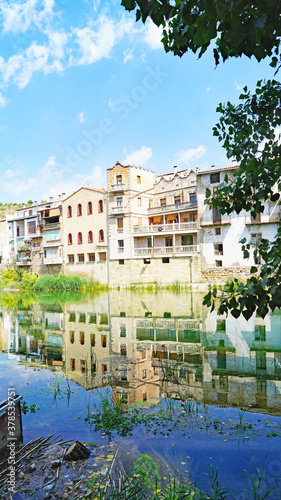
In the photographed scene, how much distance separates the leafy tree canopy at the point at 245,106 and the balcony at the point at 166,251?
87.2 ft

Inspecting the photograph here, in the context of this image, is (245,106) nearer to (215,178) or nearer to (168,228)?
(215,178)

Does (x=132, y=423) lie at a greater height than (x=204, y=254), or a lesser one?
lesser

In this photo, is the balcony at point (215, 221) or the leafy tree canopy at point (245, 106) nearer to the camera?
the leafy tree canopy at point (245, 106)

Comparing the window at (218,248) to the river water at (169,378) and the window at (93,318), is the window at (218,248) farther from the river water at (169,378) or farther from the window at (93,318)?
the window at (93,318)

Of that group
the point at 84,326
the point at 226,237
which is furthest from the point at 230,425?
the point at 226,237

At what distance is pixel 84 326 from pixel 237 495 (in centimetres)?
1106

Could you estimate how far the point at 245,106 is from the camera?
10.1 feet

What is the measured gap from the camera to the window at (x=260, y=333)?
10.3 m

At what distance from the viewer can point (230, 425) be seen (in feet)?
16.4

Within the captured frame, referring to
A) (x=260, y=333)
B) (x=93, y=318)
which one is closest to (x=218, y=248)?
(x=93, y=318)

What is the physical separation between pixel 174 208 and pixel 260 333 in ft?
71.7

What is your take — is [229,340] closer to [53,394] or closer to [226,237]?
[53,394]

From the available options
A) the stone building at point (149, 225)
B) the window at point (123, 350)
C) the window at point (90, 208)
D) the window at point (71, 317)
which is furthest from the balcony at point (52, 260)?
the window at point (123, 350)

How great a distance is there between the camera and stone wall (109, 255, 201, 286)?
29.2m
